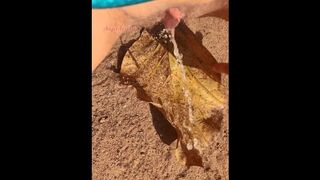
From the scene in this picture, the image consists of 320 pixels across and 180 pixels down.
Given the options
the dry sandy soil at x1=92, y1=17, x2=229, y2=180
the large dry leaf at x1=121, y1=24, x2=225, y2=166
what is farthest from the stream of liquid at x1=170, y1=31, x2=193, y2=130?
the dry sandy soil at x1=92, y1=17, x2=229, y2=180

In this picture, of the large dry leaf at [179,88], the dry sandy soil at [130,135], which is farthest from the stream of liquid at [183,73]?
the dry sandy soil at [130,135]

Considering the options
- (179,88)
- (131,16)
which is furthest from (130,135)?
(131,16)

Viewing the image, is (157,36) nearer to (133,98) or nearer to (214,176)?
(133,98)

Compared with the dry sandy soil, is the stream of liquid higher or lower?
higher

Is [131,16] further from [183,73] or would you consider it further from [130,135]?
[130,135]

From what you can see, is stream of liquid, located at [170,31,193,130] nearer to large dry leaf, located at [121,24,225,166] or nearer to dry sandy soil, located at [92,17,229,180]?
large dry leaf, located at [121,24,225,166]

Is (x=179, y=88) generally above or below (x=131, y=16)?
below

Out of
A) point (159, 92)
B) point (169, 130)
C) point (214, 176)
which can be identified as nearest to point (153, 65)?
point (159, 92)

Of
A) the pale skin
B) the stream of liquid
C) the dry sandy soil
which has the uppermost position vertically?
the pale skin
